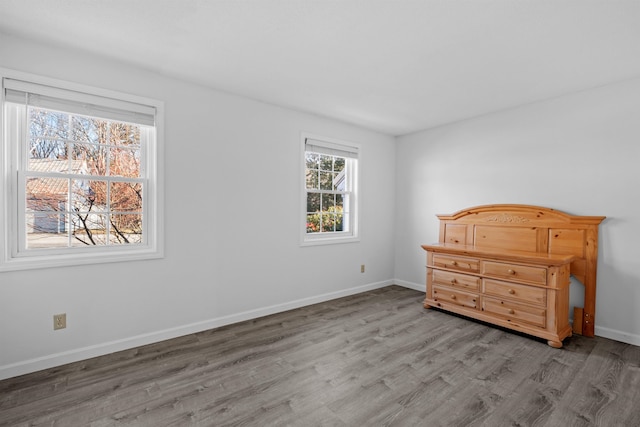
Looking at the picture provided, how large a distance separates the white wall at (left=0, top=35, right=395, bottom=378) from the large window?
163 mm

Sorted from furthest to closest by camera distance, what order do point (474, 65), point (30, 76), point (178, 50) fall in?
point (474, 65) < point (178, 50) < point (30, 76)

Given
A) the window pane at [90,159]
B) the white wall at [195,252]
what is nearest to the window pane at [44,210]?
the window pane at [90,159]

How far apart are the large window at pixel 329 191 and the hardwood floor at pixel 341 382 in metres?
1.50

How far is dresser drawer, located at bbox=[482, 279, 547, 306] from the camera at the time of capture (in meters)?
2.89

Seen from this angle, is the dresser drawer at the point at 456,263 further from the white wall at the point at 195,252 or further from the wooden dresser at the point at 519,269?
the white wall at the point at 195,252

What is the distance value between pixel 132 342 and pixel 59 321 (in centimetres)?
57

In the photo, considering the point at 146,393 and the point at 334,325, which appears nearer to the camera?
the point at 146,393

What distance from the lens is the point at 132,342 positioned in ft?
8.82

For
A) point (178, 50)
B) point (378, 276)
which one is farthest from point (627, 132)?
point (178, 50)

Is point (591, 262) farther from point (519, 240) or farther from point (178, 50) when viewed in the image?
point (178, 50)

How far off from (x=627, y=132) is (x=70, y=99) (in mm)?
4909

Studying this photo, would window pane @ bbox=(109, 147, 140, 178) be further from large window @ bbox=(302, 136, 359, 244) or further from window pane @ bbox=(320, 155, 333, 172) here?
window pane @ bbox=(320, 155, 333, 172)

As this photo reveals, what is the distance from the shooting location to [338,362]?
247 centimetres

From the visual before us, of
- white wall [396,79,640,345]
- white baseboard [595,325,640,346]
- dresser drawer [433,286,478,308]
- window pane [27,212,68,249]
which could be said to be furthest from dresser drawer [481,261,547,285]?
window pane [27,212,68,249]
